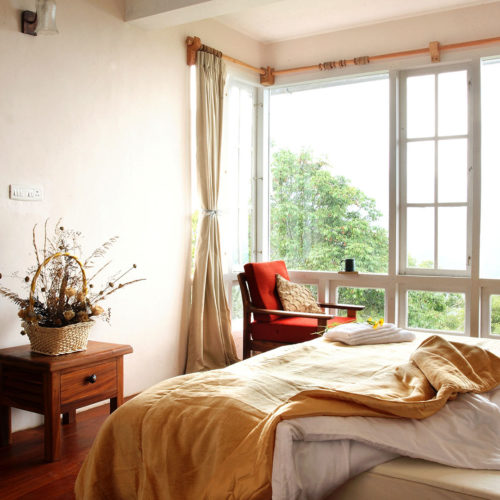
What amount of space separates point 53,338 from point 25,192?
34.4 inches

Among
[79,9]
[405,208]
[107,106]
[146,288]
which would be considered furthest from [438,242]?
[79,9]

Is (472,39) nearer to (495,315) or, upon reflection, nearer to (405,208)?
(405,208)

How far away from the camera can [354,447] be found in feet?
5.31

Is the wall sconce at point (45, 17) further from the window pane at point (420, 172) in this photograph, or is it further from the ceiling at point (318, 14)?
the window pane at point (420, 172)

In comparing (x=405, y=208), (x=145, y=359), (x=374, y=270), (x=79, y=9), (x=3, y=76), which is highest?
(x=79, y=9)

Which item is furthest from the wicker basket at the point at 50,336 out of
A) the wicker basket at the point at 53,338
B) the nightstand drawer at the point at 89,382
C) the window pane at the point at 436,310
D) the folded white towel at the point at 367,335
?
the window pane at the point at 436,310

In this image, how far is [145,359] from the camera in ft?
13.2

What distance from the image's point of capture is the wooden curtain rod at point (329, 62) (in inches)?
171

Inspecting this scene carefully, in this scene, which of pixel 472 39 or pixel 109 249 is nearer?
pixel 109 249

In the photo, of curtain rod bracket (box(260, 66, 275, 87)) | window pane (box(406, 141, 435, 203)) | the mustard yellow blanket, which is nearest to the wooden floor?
the mustard yellow blanket

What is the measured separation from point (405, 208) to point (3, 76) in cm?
323

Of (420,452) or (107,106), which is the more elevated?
(107,106)

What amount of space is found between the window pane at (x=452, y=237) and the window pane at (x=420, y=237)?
0.24 ft

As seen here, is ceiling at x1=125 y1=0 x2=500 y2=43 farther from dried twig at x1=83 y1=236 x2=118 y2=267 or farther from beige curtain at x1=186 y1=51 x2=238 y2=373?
dried twig at x1=83 y1=236 x2=118 y2=267
